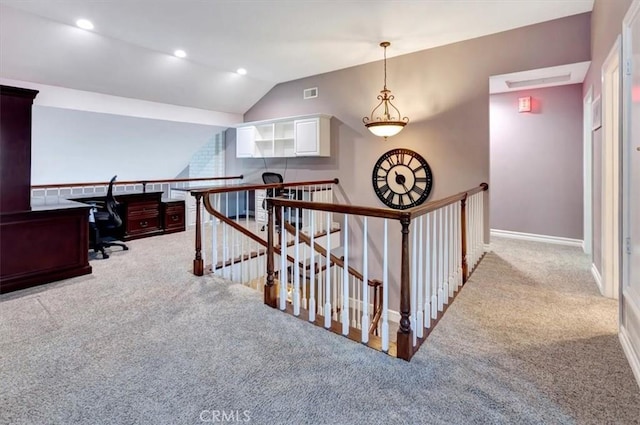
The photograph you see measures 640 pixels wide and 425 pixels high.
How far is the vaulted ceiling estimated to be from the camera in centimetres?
351

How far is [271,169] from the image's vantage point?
683 centimetres

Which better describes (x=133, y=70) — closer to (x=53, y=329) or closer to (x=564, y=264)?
(x=53, y=329)

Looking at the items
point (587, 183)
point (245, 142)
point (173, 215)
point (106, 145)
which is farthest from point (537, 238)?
point (106, 145)

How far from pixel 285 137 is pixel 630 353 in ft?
18.0

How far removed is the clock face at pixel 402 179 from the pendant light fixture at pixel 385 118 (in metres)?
0.39

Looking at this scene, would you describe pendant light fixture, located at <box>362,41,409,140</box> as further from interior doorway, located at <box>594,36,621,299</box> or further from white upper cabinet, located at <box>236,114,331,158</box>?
interior doorway, located at <box>594,36,621,299</box>

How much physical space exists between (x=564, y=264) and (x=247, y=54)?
501cm

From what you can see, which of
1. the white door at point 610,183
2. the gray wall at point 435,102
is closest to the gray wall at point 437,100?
the gray wall at point 435,102

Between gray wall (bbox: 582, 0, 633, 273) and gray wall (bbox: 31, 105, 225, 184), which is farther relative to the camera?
gray wall (bbox: 31, 105, 225, 184)

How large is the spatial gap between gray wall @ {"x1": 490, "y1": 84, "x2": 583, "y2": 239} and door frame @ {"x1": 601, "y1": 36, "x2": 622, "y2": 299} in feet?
7.62

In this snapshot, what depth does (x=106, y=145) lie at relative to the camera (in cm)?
604

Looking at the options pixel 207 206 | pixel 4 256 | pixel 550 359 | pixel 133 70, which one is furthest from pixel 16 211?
pixel 550 359

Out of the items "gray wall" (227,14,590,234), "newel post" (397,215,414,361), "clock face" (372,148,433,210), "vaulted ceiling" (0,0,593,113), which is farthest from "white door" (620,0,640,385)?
"clock face" (372,148,433,210)

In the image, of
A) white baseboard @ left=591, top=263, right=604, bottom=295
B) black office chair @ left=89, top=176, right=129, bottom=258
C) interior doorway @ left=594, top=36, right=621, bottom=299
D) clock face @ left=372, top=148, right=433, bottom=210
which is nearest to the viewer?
interior doorway @ left=594, top=36, right=621, bottom=299
